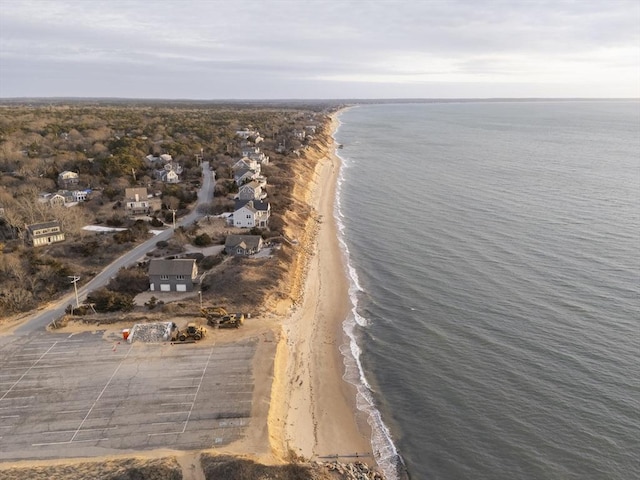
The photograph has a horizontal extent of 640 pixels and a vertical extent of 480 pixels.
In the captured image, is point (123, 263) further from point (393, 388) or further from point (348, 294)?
point (393, 388)

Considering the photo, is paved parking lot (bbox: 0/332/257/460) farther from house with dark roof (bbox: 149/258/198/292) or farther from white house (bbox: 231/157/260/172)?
white house (bbox: 231/157/260/172)

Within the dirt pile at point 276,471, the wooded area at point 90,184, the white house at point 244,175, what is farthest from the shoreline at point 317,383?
the white house at point 244,175

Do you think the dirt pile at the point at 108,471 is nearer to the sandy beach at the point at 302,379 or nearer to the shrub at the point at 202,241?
the sandy beach at the point at 302,379

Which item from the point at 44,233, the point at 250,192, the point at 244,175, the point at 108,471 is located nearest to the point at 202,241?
the point at 250,192

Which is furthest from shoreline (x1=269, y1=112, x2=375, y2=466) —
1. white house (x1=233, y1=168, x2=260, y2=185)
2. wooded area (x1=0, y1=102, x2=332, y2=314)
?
white house (x1=233, y1=168, x2=260, y2=185)

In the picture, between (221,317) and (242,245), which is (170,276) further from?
(242,245)
